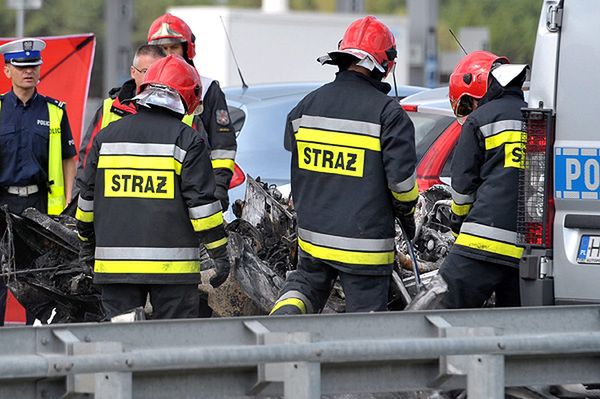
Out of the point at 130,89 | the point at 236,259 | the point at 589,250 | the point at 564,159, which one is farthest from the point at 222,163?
the point at 589,250

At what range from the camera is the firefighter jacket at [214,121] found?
749 cm

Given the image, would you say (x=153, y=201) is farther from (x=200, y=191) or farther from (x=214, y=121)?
(x=214, y=121)

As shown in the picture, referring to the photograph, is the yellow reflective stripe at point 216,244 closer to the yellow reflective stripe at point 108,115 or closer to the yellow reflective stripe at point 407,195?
the yellow reflective stripe at point 407,195

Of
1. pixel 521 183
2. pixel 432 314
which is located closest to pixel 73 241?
pixel 521 183

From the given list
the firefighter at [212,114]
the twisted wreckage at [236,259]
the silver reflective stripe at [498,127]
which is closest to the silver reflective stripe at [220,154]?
the firefighter at [212,114]

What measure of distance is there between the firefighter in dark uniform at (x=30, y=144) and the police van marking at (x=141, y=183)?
7.18 ft

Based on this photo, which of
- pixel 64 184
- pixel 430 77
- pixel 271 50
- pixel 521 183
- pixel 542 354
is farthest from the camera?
pixel 430 77

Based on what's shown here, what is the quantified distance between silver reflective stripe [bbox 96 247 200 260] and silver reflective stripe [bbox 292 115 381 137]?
796 millimetres

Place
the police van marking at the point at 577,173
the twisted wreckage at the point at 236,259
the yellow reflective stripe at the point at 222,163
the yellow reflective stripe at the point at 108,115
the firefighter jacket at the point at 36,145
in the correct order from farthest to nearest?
the firefighter jacket at the point at 36,145 → the yellow reflective stripe at the point at 108,115 → the yellow reflective stripe at the point at 222,163 → the twisted wreckage at the point at 236,259 → the police van marking at the point at 577,173

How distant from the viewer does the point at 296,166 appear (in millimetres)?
6348

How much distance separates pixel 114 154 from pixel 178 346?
1841 millimetres

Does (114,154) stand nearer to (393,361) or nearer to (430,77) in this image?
(393,361)

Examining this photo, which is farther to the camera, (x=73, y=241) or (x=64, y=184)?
(x=64, y=184)

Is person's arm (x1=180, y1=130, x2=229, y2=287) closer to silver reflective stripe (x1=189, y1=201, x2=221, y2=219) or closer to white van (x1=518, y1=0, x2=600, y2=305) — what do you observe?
silver reflective stripe (x1=189, y1=201, x2=221, y2=219)
